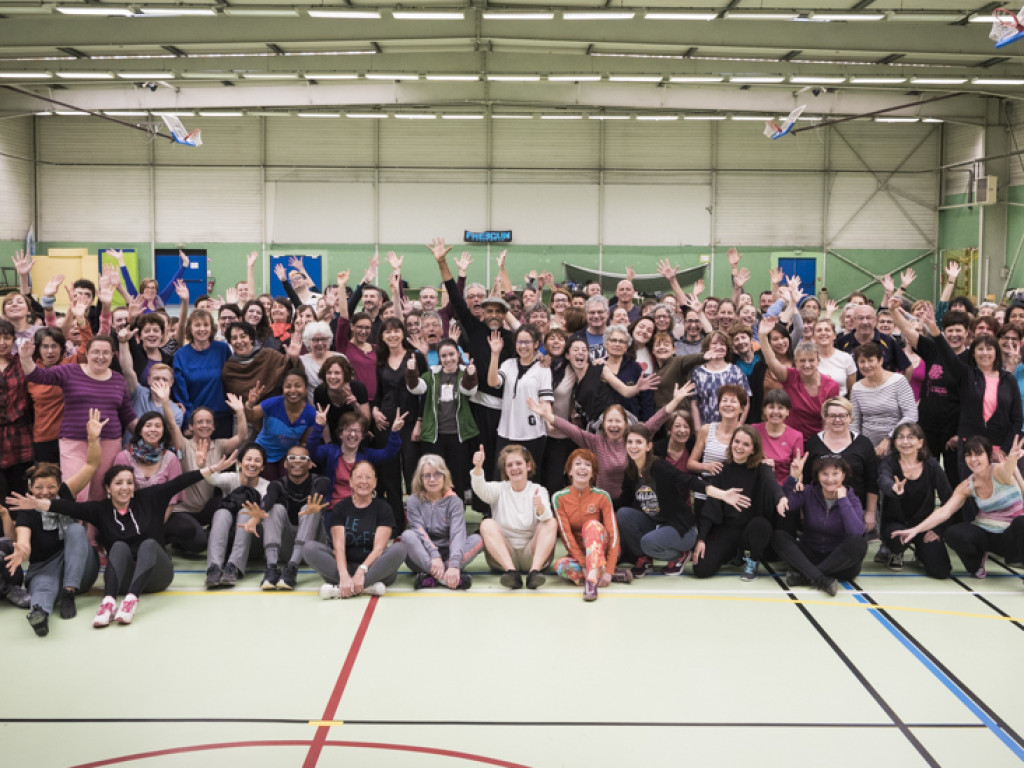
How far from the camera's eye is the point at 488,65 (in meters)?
19.5

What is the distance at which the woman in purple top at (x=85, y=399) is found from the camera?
6.84 m

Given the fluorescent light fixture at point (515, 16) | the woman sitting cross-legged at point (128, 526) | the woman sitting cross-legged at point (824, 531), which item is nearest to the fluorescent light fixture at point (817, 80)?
the fluorescent light fixture at point (515, 16)

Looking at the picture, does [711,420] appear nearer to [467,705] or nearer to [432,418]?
[432,418]

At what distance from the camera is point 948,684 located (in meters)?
5.10

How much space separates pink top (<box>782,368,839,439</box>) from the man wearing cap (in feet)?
7.92

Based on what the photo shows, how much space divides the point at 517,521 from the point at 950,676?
3050 millimetres

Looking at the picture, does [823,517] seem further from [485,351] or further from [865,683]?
[485,351]

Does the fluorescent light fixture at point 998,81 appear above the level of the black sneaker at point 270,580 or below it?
above

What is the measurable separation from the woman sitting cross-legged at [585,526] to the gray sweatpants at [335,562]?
1.24 meters

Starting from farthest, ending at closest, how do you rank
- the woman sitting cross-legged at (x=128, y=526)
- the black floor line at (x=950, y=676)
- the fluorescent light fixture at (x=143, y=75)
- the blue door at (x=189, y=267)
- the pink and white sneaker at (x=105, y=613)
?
1. the blue door at (x=189, y=267)
2. the fluorescent light fixture at (x=143, y=75)
3. the woman sitting cross-legged at (x=128, y=526)
4. the pink and white sneaker at (x=105, y=613)
5. the black floor line at (x=950, y=676)

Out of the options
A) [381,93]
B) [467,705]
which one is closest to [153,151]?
[381,93]

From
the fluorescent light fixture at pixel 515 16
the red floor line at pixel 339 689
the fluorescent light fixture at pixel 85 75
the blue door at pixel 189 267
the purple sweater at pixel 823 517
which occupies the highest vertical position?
the fluorescent light fixture at pixel 515 16

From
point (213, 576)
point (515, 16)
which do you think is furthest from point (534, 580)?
point (515, 16)

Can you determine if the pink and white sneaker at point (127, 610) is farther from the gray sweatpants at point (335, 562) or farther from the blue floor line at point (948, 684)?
the blue floor line at point (948, 684)
